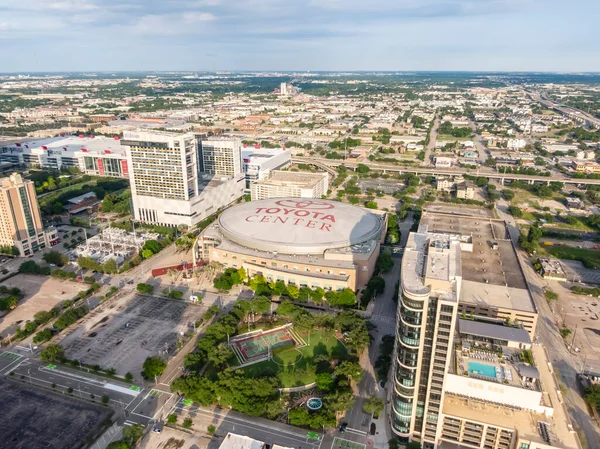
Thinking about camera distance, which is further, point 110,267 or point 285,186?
point 285,186

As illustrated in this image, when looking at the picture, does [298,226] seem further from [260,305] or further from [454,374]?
[454,374]

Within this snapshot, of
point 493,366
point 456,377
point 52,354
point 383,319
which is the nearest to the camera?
point 456,377

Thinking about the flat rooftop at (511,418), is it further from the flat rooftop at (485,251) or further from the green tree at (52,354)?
the green tree at (52,354)

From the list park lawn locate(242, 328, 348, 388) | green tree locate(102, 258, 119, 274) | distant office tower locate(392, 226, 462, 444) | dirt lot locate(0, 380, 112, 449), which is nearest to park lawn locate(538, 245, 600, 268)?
distant office tower locate(392, 226, 462, 444)

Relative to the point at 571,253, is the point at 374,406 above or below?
above

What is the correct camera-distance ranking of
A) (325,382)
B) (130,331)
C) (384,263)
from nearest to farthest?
(325,382) → (130,331) → (384,263)

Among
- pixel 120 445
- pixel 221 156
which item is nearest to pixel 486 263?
pixel 120 445

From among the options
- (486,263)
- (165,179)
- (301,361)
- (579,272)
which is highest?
(165,179)

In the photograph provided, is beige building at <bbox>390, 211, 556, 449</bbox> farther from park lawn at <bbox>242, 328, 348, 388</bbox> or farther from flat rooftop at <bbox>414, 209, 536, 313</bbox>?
park lawn at <bbox>242, 328, 348, 388</bbox>
